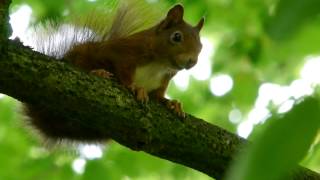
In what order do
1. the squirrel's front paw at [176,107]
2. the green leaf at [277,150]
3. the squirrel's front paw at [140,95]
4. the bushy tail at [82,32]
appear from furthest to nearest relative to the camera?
the bushy tail at [82,32] → the squirrel's front paw at [176,107] → the squirrel's front paw at [140,95] → the green leaf at [277,150]

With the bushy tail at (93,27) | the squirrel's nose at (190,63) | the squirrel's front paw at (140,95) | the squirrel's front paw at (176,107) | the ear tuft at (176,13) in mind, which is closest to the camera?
the squirrel's front paw at (140,95)

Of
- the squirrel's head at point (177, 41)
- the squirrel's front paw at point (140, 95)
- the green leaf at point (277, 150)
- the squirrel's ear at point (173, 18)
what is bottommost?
the green leaf at point (277, 150)

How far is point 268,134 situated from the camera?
34 centimetres

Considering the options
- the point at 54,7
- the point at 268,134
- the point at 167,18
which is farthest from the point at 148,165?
the point at 268,134

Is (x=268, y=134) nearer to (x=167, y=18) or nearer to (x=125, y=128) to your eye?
(x=125, y=128)

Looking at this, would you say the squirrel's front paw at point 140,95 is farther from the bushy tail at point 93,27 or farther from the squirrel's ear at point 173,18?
the squirrel's ear at point 173,18

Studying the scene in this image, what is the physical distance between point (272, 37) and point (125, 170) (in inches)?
125

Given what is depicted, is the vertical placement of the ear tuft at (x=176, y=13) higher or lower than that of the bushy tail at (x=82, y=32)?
higher

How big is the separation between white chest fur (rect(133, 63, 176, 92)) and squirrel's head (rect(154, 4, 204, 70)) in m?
0.07

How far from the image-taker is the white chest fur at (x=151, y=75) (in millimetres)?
2645

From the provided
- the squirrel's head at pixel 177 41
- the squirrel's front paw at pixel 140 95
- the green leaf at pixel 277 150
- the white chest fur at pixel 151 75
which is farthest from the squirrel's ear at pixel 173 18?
the green leaf at pixel 277 150

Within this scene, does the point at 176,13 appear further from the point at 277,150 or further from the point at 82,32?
the point at 277,150

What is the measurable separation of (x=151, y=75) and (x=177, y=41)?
30cm

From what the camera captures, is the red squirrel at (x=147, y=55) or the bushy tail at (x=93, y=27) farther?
the bushy tail at (x=93, y=27)
